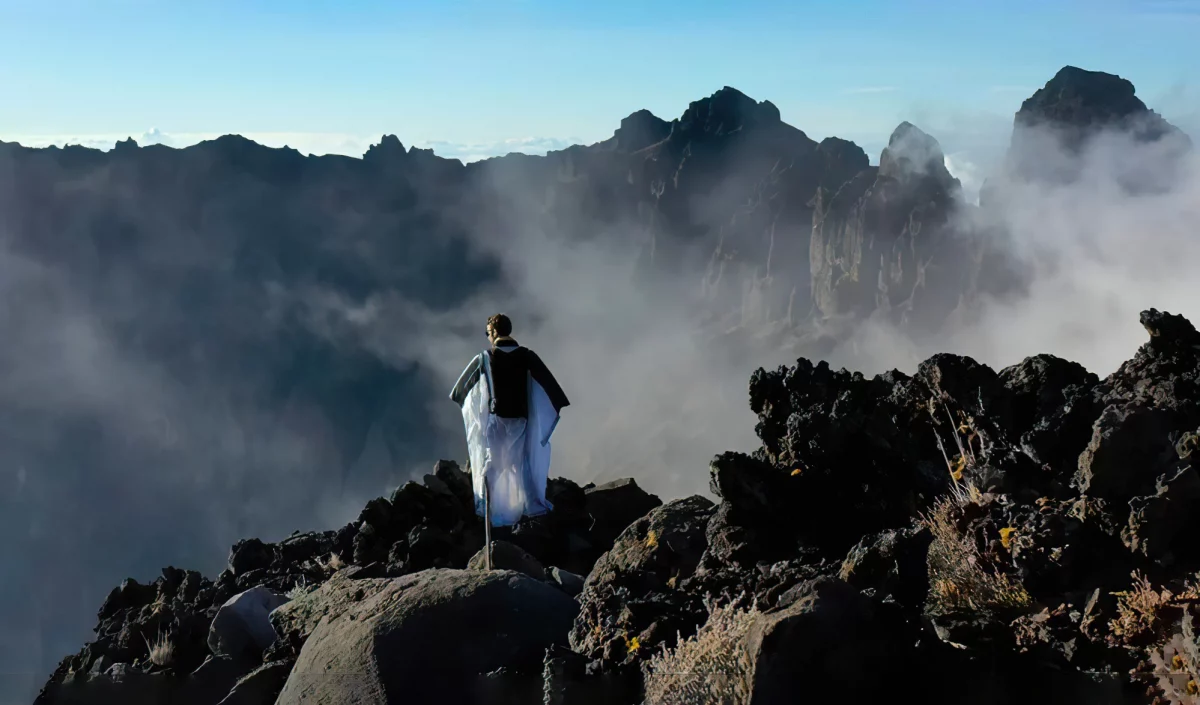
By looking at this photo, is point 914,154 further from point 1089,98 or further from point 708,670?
point 708,670

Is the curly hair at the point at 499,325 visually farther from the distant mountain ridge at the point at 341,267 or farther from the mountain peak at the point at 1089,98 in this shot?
the mountain peak at the point at 1089,98

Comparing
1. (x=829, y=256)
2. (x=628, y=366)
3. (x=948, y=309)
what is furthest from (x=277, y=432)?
(x=948, y=309)

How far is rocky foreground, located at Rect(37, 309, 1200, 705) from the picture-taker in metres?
5.77

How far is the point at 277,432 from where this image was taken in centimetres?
15162

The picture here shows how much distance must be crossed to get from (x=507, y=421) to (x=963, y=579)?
225 inches

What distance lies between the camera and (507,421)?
1147cm

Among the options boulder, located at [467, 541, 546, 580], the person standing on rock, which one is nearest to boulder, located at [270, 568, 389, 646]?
boulder, located at [467, 541, 546, 580]

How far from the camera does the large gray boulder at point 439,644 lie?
24.7 ft

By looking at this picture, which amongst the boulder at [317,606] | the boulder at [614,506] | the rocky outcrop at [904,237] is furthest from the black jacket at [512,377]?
the rocky outcrop at [904,237]

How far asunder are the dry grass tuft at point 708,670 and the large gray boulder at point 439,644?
137 cm

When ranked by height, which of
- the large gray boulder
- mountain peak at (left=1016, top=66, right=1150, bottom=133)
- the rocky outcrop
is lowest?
the large gray boulder

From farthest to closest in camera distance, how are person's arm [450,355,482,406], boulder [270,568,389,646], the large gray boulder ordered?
person's arm [450,355,482,406], boulder [270,568,389,646], the large gray boulder

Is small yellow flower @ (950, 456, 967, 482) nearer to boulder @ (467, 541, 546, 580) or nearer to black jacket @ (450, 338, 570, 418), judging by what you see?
black jacket @ (450, 338, 570, 418)

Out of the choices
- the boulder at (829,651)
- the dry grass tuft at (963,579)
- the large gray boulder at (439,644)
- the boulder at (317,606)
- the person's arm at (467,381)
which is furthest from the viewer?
the person's arm at (467,381)
